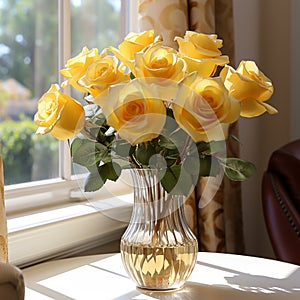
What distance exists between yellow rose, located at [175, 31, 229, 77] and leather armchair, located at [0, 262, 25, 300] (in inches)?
24.4

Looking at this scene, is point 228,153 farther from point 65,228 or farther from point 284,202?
point 65,228

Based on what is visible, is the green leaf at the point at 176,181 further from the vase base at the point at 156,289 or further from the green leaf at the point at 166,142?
the vase base at the point at 156,289

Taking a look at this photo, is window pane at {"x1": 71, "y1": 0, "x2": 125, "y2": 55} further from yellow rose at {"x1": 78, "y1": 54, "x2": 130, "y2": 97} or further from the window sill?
yellow rose at {"x1": 78, "y1": 54, "x2": 130, "y2": 97}

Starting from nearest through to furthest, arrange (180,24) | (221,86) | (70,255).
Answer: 1. (221,86)
2. (70,255)
3. (180,24)

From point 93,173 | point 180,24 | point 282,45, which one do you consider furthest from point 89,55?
point 282,45

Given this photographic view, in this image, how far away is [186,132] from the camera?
1.09m

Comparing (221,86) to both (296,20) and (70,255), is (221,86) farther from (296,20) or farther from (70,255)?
(296,20)

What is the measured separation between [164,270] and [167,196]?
13cm

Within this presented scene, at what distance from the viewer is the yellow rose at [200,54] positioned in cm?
112

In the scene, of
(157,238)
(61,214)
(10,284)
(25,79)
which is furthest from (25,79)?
(10,284)

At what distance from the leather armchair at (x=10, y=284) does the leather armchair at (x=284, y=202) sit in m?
1.31

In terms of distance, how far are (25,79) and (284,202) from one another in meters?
1.38

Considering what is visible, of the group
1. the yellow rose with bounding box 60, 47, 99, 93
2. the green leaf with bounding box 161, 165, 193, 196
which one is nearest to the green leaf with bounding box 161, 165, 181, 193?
the green leaf with bounding box 161, 165, 193, 196

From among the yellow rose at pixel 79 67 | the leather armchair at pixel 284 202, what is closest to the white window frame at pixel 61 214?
the yellow rose at pixel 79 67
